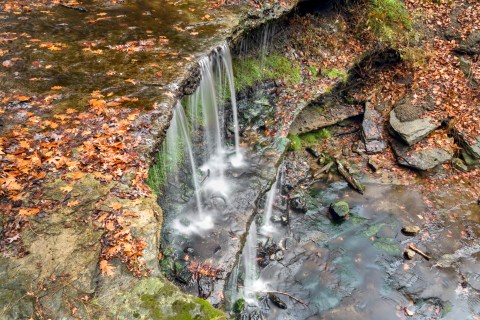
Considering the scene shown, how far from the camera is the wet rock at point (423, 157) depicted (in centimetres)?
1034

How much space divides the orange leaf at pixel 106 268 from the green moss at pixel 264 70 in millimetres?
7326

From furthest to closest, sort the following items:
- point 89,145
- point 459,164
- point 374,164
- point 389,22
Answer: point 389,22 → point 374,164 → point 459,164 → point 89,145

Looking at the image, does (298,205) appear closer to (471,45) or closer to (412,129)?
(412,129)

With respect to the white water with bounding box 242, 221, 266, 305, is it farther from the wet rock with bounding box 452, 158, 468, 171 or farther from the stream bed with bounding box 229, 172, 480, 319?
the wet rock with bounding box 452, 158, 468, 171

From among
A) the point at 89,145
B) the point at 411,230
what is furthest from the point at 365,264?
the point at 89,145

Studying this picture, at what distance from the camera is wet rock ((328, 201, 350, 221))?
9.30 meters

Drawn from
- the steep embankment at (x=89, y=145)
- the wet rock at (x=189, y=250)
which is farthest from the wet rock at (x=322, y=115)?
the wet rock at (x=189, y=250)

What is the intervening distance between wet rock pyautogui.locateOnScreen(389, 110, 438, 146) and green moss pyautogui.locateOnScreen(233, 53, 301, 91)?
3.50 metres

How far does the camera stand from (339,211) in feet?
30.5

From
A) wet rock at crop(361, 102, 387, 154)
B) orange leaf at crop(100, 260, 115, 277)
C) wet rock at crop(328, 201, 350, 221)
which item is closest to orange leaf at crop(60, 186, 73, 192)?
orange leaf at crop(100, 260, 115, 277)

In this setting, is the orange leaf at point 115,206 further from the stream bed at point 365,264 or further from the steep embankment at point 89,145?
the stream bed at point 365,264

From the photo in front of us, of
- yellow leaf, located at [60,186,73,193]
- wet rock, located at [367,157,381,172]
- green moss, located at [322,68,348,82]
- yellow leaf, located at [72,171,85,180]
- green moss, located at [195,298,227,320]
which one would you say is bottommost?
wet rock, located at [367,157,381,172]

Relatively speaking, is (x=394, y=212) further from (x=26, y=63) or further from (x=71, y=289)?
(x=26, y=63)

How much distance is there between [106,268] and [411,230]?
803 cm
